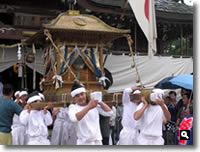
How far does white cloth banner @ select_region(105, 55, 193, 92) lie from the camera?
961 centimetres

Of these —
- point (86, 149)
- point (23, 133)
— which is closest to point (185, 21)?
point (23, 133)

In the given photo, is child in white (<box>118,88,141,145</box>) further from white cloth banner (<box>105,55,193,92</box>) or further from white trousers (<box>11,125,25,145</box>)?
white cloth banner (<box>105,55,193,92</box>)

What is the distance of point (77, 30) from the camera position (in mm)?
6270

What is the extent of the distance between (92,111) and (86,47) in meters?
2.51

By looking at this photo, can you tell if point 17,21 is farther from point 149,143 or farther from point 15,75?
point 149,143

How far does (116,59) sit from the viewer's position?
31.6ft

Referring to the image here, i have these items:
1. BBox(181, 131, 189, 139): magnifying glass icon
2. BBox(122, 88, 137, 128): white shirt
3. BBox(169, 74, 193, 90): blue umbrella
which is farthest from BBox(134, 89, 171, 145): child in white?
BBox(169, 74, 193, 90): blue umbrella

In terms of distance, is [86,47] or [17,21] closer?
[86,47]

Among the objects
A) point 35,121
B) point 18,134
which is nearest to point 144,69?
point 18,134

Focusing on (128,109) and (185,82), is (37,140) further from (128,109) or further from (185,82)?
(185,82)

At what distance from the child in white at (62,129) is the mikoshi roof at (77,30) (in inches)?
56.7

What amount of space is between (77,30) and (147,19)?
1338 mm

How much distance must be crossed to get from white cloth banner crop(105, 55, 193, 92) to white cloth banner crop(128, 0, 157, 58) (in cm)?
311

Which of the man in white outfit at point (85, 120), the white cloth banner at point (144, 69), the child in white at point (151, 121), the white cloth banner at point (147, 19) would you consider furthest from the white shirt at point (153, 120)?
the white cloth banner at point (144, 69)
